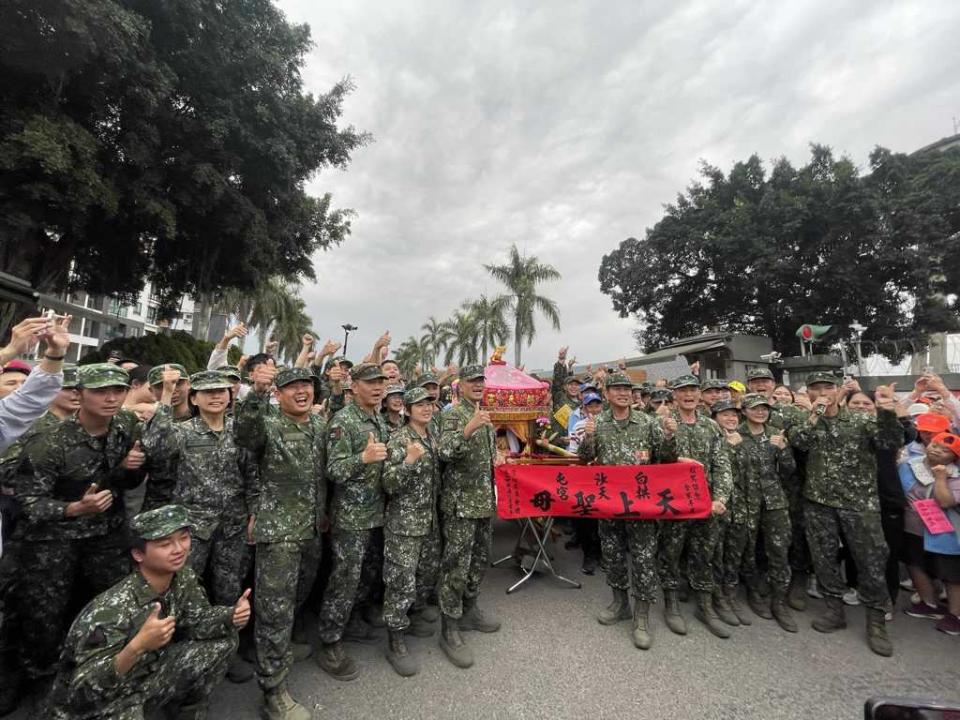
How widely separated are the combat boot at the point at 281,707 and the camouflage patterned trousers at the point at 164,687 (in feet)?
1.11

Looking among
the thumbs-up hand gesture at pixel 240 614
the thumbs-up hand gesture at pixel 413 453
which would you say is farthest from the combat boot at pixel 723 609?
the thumbs-up hand gesture at pixel 240 614

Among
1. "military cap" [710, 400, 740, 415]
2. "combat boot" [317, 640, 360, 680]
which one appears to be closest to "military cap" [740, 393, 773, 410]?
"military cap" [710, 400, 740, 415]

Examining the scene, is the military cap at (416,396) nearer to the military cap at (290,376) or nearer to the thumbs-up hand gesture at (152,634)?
the military cap at (290,376)

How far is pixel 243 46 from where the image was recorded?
1273 cm

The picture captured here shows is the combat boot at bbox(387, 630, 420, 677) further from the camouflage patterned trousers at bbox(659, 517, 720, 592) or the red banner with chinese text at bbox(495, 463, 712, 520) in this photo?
the camouflage patterned trousers at bbox(659, 517, 720, 592)

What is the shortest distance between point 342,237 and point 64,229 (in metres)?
8.95

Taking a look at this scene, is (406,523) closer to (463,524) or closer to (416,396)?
(463,524)

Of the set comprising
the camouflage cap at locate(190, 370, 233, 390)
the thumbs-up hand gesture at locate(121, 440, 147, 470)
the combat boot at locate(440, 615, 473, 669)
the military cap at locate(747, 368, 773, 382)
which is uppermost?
the military cap at locate(747, 368, 773, 382)

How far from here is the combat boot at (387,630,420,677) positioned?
10.3 ft

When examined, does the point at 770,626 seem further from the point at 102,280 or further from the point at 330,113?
the point at 102,280

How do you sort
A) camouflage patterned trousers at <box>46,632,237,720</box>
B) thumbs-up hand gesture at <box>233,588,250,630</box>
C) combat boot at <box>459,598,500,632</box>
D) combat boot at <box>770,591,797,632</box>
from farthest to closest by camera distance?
1. combat boot at <box>770,591,797,632</box>
2. combat boot at <box>459,598,500,632</box>
3. thumbs-up hand gesture at <box>233,588,250,630</box>
4. camouflage patterned trousers at <box>46,632,237,720</box>

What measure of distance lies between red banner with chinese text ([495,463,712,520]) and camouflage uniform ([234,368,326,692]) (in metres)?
1.78

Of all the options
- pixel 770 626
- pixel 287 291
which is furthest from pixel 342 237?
pixel 770 626

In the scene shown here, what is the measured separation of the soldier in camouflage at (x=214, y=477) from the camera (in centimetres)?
298
